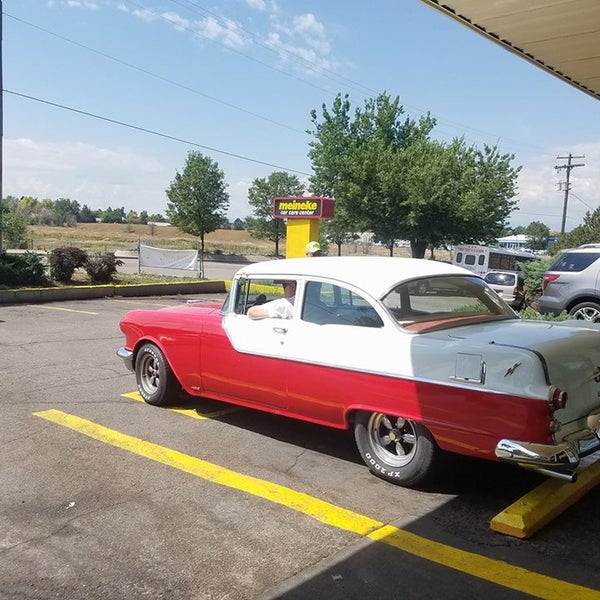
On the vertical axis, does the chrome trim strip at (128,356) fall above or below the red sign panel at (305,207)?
below

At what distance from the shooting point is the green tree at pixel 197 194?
5534 centimetres

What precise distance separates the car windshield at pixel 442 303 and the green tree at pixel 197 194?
168 feet

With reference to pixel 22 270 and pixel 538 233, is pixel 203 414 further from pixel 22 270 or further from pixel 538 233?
pixel 538 233

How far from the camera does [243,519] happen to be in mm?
3709

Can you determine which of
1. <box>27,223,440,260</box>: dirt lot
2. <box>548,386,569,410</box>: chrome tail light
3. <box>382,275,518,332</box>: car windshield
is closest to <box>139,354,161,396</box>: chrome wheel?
<box>382,275,518,332</box>: car windshield

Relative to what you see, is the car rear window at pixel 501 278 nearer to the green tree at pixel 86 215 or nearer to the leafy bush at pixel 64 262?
the leafy bush at pixel 64 262

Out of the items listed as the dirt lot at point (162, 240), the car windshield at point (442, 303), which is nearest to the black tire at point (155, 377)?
the car windshield at point (442, 303)

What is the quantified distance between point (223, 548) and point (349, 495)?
→ 1067 millimetres

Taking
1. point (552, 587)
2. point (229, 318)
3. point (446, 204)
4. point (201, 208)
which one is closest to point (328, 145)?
point (446, 204)

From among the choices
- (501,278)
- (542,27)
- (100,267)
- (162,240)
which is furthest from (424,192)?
(162,240)

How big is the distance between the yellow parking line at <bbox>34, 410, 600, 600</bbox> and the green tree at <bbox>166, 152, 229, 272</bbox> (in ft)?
167

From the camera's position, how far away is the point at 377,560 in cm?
323

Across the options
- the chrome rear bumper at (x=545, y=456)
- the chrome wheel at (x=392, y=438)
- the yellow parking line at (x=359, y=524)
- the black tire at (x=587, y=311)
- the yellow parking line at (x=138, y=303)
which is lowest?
the yellow parking line at (x=138, y=303)

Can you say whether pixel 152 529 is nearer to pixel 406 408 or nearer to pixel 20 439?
pixel 406 408
